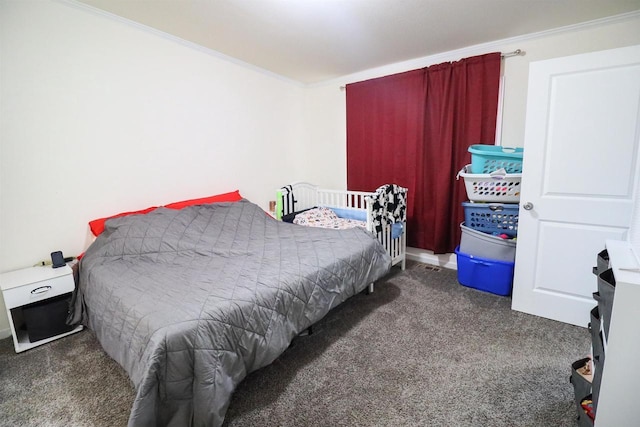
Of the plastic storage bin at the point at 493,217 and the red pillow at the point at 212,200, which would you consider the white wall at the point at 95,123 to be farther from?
the plastic storage bin at the point at 493,217

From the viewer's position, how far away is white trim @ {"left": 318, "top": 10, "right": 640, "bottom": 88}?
2344 millimetres

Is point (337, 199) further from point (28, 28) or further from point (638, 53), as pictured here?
point (28, 28)

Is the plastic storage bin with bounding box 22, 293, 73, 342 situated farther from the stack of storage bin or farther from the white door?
the white door

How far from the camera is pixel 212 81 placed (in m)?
3.00

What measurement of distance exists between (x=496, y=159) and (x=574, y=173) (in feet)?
1.80

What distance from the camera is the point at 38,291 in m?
1.89

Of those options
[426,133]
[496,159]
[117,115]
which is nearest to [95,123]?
[117,115]

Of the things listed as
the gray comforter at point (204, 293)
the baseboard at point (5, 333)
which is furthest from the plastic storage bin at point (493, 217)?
the baseboard at point (5, 333)

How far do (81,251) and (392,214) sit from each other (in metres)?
2.65

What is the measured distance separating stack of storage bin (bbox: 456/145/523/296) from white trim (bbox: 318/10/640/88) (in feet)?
3.33

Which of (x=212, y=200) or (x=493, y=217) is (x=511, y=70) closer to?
(x=493, y=217)

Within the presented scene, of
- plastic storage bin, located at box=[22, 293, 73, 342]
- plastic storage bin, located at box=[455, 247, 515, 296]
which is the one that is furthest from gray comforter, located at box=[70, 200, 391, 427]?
plastic storage bin, located at box=[455, 247, 515, 296]

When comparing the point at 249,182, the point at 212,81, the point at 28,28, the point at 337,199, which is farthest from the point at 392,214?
the point at 28,28

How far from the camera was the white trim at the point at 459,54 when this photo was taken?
7.69ft
